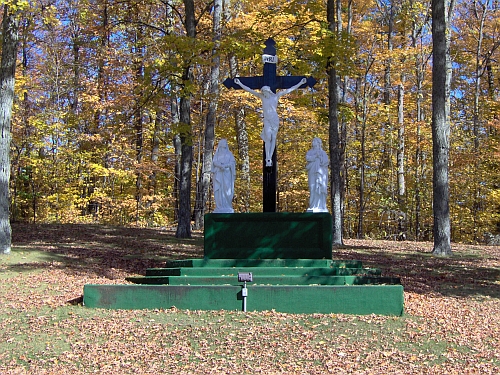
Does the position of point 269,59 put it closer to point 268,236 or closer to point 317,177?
point 317,177

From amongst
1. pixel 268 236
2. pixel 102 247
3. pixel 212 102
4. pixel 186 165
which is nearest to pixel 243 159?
pixel 212 102

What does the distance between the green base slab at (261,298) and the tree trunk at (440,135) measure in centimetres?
817

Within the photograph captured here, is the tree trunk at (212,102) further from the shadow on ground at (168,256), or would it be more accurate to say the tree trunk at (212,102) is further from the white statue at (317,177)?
the white statue at (317,177)

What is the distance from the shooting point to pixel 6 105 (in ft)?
44.6

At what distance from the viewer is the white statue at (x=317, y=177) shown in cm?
1166

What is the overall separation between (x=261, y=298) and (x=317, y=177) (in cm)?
364

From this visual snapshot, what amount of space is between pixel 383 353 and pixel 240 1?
23419 mm

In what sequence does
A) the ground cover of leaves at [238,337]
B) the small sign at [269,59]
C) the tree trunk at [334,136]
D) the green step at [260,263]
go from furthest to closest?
the tree trunk at [334,136] → the small sign at [269,59] → the green step at [260,263] → the ground cover of leaves at [238,337]

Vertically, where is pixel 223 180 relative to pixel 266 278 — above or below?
above

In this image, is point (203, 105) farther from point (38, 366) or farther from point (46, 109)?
point (38, 366)

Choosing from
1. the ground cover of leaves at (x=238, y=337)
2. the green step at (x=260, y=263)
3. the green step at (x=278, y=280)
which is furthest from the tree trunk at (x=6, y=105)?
the green step at (x=278, y=280)

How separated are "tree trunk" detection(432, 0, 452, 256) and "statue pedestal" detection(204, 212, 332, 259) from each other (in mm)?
6043

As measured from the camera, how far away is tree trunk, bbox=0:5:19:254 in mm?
13375

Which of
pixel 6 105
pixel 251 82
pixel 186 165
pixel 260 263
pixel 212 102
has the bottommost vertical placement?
pixel 260 263
